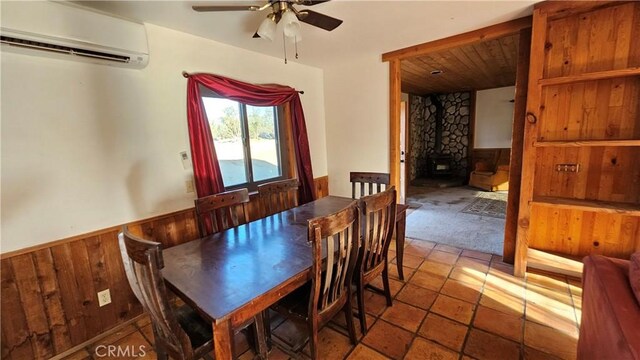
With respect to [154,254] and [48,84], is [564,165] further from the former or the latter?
[48,84]

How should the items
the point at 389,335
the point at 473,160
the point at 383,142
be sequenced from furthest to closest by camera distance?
the point at 473,160
the point at 383,142
the point at 389,335

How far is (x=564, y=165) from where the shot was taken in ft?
7.80

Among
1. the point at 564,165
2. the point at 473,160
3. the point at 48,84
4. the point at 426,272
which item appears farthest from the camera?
the point at 473,160

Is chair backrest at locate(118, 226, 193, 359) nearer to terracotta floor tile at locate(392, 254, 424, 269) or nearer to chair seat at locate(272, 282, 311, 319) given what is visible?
chair seat at locate(272, 282, 311, 319)

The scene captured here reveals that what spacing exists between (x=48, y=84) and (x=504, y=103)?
307 inches

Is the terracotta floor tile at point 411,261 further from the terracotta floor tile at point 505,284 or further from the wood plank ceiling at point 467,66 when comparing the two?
the wood plank ceiling at point 467,66

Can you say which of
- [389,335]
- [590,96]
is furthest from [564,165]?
[389,335]

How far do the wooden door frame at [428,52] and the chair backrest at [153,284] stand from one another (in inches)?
108

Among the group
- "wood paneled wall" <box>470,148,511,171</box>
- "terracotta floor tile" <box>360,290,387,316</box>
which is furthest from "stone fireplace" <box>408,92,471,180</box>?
"terracotta floor tile" <box>360,290,387,316</box>

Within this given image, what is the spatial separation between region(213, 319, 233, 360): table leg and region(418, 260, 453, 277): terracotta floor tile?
205 centimetres

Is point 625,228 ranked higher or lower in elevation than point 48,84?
lower

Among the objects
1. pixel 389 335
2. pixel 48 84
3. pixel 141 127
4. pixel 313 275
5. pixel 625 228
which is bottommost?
pixel 389 335

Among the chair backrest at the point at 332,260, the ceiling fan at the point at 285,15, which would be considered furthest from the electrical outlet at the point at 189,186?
the chair backrest at the point at 332,260

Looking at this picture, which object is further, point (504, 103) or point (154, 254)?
point (504, 103)
